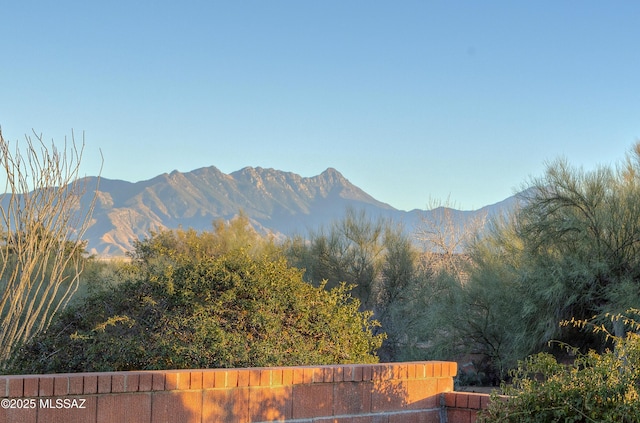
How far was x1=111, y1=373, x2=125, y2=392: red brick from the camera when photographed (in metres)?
6.00

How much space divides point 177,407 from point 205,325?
2.55 m

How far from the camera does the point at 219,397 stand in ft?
21.1

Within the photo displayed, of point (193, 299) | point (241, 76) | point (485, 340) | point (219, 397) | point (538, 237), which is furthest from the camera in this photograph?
point (241, 76)

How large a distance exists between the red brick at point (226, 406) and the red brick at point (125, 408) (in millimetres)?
466

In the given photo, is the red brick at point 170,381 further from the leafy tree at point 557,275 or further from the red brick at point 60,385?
the leafy tree at point 557,275

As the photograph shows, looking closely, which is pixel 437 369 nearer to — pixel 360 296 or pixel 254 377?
pixel 254 377

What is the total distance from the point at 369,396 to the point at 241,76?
2364 inches

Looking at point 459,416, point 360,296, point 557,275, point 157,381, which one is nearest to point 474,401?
point 459,416

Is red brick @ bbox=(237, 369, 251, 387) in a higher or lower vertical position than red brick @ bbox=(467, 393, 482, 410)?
higher

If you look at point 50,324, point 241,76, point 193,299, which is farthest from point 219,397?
point 241,76

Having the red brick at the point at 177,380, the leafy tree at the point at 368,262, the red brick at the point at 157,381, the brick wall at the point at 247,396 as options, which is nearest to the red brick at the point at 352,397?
the brick wall at the point at 247,396

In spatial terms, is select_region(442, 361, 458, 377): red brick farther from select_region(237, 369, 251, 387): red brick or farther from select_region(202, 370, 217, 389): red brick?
select_region(202, 370, 217, 389): red brick

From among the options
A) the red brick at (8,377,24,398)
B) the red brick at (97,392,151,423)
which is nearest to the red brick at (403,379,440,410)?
the red brick at (97,392,151,423)

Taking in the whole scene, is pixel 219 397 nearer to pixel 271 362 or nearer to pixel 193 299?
pixel 271 362
